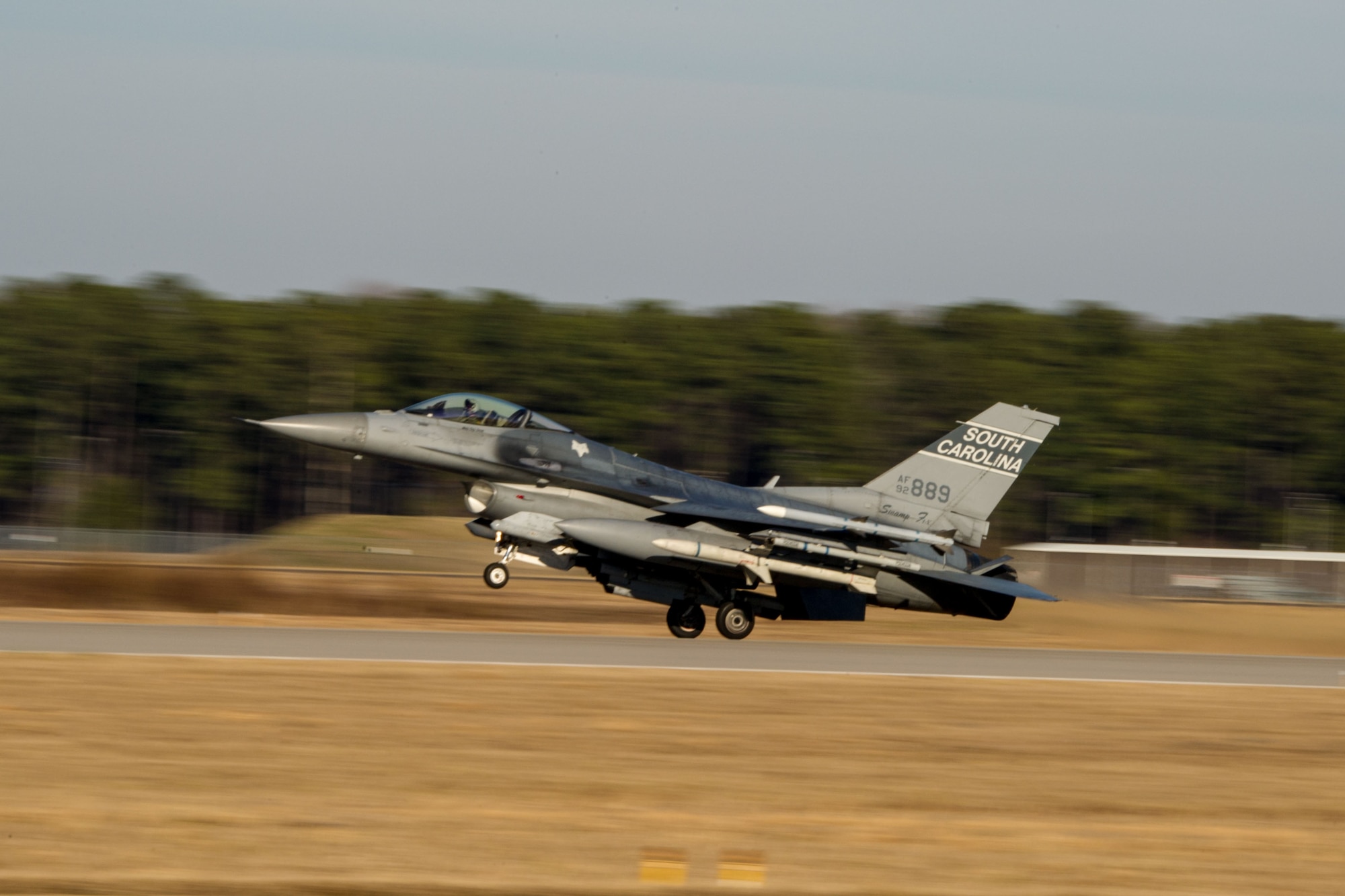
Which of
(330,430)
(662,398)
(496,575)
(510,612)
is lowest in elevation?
(510,612)

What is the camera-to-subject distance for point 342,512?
7256cm

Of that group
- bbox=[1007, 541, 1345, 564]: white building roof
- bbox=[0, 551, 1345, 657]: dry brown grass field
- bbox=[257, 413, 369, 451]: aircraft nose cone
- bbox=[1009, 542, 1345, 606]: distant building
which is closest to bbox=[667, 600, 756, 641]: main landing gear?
bbox=[0, 551, 1345, 657]: dry brown grass field

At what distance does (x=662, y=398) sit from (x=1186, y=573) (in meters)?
35.4

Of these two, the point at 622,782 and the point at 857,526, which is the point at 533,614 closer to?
the point at 857,526

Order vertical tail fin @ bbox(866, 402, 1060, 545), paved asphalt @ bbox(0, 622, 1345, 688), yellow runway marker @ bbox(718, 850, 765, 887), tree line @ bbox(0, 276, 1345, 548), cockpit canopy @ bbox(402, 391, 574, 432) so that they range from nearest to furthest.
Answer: yellow runway marker @ bbox(718, 850, 765, 887), paved asphalt @ bbox(0, 622, 1345, 688), cockpit canopy @ bbox(402, 391, 574, 432), vertical tail fin @ bbox(866, 402, 1060, 545), tree line @ bbox(0, 276, 1345, 548)

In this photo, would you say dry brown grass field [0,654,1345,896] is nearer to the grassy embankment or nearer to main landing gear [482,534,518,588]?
main landing gear [482,534,518,588]

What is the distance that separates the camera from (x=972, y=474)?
21.6 m

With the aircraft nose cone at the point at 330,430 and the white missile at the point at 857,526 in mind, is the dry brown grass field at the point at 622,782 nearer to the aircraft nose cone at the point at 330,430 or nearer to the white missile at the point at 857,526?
the white missile at the point at 857,526

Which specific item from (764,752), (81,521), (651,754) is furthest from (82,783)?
(81,521)

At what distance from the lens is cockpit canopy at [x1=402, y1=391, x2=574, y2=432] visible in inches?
807

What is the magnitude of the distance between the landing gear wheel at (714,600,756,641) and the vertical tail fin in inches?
112

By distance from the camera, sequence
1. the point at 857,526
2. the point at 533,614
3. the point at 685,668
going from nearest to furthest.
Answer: the point at 685,668 → the point at 857,526 → the point at 533,614

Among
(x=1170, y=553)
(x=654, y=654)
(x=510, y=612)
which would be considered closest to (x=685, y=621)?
(x=654, y=654)

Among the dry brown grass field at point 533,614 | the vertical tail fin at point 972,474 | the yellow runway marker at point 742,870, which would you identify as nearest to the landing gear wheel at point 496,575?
the dry brown grass field at point 533,614
